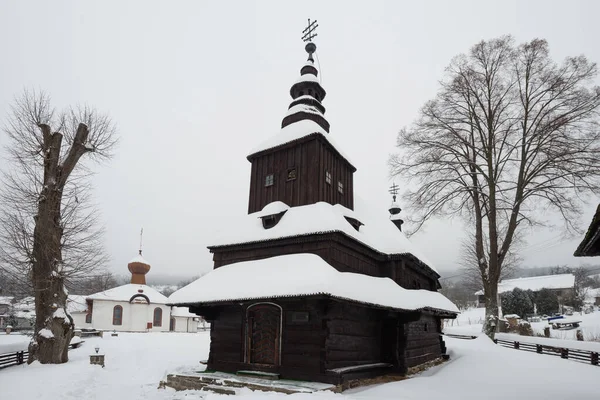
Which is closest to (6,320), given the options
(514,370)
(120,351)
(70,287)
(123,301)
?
(123,301)

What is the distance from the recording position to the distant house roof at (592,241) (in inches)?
283

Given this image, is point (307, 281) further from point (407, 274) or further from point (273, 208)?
point (407, 274)

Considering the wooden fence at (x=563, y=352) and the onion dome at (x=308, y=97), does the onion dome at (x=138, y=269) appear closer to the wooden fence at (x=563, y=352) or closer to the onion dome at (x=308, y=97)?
the onion dome at (x=308, y=97)

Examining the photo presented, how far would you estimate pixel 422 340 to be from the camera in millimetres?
18688

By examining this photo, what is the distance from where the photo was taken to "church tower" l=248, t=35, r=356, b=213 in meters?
16.8

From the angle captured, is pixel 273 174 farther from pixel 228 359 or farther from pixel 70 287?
pixel 70 287

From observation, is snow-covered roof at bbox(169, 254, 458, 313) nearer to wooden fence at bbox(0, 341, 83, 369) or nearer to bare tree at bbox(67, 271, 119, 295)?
bare tree at bbox(67, 271, 119, 295)

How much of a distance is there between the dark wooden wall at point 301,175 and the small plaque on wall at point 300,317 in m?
4.95

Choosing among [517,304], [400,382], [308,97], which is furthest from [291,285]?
[517,304]

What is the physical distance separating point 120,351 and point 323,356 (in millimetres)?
17135

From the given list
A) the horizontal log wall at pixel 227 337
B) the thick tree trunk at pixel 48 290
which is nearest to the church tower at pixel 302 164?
the horizontal log wall at pixel 227 337

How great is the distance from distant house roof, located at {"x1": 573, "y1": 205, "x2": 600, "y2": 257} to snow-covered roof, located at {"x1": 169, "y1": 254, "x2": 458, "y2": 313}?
19.7 feet

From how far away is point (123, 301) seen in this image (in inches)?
1645

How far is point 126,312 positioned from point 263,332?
110ft
